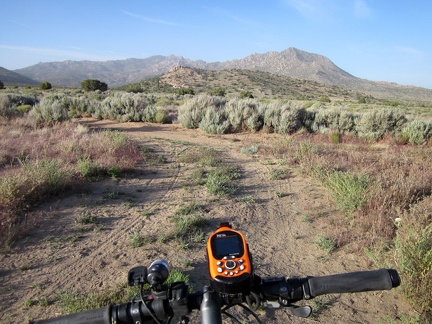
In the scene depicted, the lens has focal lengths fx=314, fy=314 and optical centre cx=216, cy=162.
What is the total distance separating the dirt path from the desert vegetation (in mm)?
231

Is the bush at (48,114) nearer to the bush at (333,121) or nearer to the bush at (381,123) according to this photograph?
the bush at (333,121)

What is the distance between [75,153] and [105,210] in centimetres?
303

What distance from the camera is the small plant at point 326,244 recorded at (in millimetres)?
4598

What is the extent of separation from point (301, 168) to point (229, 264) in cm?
669

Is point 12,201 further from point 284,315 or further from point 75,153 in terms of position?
point 284,315

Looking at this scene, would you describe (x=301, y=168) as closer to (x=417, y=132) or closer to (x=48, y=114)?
(x=417, y=132)

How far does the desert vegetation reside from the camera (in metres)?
4.37

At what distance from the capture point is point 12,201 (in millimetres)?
5070

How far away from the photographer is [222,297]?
1.32 m

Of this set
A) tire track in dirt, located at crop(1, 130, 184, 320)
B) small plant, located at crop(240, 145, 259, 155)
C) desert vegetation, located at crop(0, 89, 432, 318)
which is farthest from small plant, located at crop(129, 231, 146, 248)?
small plant, located at crop(240, 145, 259, 155)

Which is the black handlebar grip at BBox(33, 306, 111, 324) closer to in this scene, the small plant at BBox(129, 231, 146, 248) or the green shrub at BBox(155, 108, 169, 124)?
the small plant at BBox(129, 231, 146, 248)

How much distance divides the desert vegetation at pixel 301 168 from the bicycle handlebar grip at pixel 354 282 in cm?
246

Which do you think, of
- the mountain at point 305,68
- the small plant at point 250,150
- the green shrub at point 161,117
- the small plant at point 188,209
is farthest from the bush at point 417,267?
the mountain at point 305,68

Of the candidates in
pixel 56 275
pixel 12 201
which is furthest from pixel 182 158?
pixel 56 275
